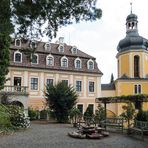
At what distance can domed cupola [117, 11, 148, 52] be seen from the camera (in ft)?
164

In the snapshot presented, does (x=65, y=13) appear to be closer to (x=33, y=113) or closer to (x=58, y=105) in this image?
(x=58, y=105)

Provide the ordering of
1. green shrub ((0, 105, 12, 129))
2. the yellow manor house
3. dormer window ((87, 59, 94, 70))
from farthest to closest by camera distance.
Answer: dormer window ((87, 59, 94, 70)), the yellow manor house, green shrub ((0, 105, 12, 129))

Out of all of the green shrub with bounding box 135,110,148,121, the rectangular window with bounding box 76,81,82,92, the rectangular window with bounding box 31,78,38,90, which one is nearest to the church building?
the rectangular window with bounding box 76,81,82,92

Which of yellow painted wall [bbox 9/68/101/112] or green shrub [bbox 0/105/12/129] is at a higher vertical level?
yellow painted wall [bbox 9/68/101/112]

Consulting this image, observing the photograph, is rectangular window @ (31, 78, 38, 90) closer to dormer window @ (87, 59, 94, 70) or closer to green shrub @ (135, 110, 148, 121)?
dormer window @ (87, 59, 94, 70)

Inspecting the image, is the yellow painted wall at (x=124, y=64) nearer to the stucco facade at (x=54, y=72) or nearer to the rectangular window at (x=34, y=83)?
the stucco facade at (x=54, y=72)

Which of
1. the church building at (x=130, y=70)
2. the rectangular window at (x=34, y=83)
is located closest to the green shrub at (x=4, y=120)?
the rectangular window at (x=34, y=83)

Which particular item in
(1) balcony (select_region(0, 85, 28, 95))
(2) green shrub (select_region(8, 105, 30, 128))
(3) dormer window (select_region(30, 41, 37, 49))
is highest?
(3) dormer window (select_region(30, 41, 37, 49))

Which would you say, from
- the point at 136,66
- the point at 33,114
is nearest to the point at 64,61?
the point at 33,114

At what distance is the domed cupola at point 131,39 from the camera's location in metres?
49.9

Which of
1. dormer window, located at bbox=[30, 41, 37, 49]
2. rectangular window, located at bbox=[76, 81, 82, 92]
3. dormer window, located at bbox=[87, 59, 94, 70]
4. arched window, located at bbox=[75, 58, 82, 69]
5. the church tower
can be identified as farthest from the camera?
the church tower

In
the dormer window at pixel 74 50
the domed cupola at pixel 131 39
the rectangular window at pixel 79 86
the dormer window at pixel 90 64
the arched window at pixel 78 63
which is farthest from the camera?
the domed cupola at pixel 131 39

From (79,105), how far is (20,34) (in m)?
33.0

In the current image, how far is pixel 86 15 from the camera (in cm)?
1191
